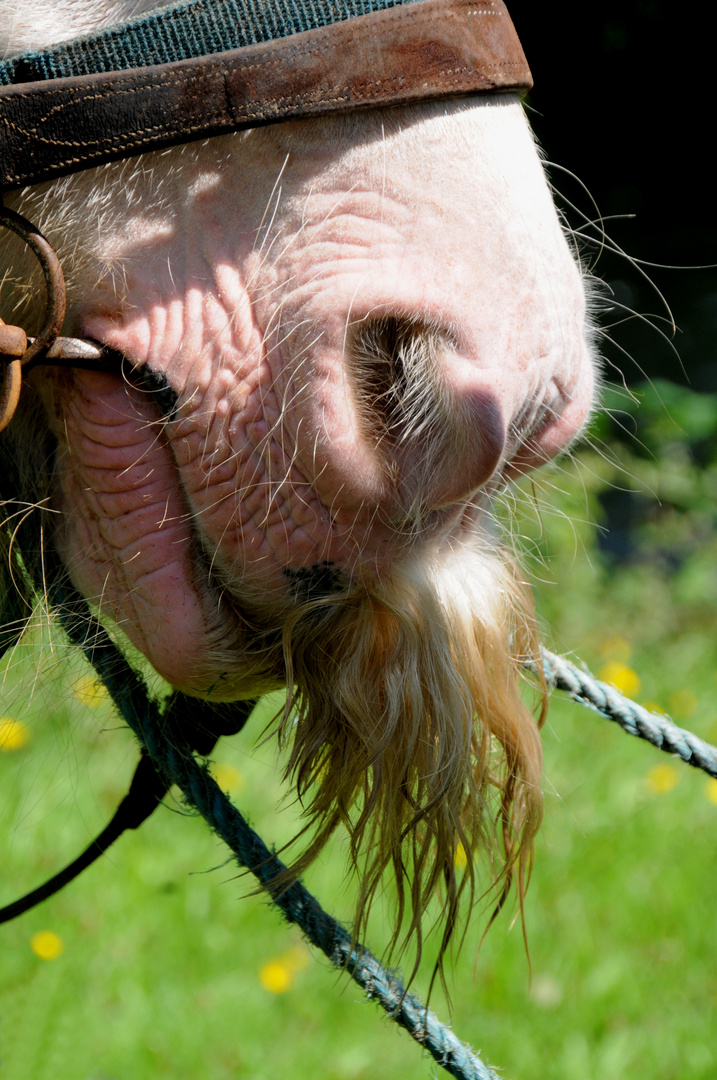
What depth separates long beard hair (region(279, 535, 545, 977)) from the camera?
824 mm

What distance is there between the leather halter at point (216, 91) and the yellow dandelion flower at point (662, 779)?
76.8 inches

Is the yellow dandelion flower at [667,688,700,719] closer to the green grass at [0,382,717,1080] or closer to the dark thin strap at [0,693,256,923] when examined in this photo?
the green grass at [0,382,717,1080]

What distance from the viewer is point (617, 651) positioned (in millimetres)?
3004

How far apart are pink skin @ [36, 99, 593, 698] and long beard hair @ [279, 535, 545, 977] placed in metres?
0.04

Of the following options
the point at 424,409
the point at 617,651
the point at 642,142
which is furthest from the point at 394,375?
the point at 642,142

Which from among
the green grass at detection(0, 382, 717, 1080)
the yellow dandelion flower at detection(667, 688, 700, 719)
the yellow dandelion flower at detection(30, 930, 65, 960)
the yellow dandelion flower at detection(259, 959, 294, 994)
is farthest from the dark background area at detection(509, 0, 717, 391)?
the yellow dandelion flower at detection(30, 930, 65, 960)

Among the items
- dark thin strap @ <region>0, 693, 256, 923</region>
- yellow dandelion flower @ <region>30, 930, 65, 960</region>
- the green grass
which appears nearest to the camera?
dark thin strap @ <region>0, 693, 256, 923</region>

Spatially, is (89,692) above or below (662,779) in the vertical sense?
above

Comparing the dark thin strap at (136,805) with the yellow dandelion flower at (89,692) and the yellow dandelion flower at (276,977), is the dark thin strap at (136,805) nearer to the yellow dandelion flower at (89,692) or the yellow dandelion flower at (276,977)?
the yellow dandelion flower at (89,692)

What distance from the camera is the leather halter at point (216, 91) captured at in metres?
0.75

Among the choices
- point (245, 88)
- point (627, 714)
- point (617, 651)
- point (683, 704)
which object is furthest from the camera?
point (617, 651)

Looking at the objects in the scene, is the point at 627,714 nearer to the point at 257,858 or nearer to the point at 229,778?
the point at 257,858

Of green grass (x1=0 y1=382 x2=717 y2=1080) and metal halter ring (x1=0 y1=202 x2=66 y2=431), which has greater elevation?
metal halter ring (x1=0 y1=202 x2=66 y2=431)

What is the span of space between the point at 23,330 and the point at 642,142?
7.80 m
